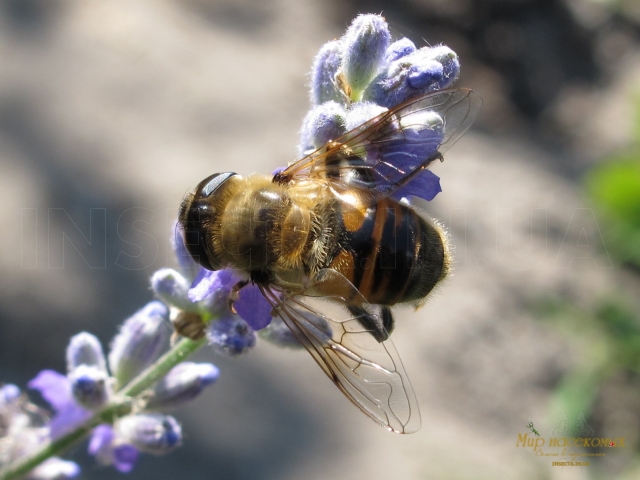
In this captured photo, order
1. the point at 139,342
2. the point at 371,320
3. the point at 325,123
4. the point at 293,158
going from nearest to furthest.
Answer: the point at 371,320 < the point at 325,123 < the point at 139,342 < the point at 293,158

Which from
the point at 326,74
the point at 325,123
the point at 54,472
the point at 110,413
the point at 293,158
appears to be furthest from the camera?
the point at 293,158

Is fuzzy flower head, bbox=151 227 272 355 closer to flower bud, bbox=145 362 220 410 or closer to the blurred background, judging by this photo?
flower bud, bbox=145 362 220 410

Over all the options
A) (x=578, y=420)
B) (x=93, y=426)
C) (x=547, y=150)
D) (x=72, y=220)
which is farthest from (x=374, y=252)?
(x=547, y=150)

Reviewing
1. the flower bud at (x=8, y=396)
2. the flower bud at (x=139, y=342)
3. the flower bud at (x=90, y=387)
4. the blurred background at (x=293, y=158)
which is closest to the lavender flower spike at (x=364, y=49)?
the flower bud at (x=139, y=342)

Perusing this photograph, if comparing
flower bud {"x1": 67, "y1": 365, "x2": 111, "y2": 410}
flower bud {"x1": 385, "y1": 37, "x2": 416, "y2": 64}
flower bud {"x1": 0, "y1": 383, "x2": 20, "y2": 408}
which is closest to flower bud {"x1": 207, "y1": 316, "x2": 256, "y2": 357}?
flower bud {"x1": 67, "y1": 365, "x2": 111, "y2": 410}

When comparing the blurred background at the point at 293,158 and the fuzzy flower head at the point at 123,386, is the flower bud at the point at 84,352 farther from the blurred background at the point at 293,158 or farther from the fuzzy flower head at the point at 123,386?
the blurred background at the point at 293,158

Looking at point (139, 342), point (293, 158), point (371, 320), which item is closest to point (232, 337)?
point (371, 320)

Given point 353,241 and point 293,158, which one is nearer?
point 353,241

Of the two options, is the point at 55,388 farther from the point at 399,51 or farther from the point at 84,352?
the point at 399,51
